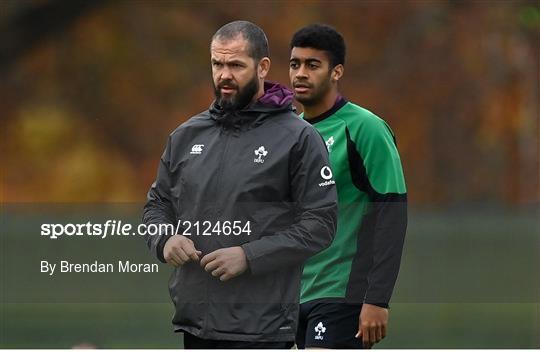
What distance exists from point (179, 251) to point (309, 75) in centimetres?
127

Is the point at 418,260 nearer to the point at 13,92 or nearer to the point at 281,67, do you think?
the point at 281,67

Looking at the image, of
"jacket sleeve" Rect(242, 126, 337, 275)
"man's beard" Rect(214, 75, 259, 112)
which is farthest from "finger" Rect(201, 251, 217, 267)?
"man's beard" Rect(214, 75, 259, 112)

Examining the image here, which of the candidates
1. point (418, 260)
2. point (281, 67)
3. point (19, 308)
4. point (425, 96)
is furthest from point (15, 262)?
point (425, 96)

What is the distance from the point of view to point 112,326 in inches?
232

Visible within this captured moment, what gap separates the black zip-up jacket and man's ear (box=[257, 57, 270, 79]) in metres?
0.13

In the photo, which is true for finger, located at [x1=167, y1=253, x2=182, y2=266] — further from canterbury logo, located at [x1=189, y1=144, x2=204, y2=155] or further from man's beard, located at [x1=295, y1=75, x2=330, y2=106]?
man's beard, located at [x1=295, y1=75, x2=330, y2=106]

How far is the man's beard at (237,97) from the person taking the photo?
3.99 meters

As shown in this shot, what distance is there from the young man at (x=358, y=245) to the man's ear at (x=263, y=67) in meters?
0.71

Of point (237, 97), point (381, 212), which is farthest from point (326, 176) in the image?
point (381, 212)

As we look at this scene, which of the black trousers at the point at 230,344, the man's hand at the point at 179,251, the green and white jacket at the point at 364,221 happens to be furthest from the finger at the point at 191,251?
the green and white jacket at the point at 364,221

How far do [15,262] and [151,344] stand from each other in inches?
49.6

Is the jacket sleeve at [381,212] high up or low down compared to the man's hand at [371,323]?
up

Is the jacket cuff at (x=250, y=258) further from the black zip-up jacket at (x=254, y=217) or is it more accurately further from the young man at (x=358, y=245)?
the young man at (x=358, y=245)

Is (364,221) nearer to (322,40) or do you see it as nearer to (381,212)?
(381,212)
